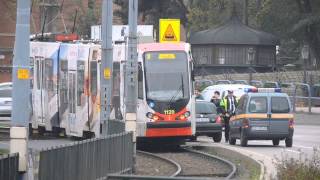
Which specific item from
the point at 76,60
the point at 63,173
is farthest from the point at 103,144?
the point at 76,60

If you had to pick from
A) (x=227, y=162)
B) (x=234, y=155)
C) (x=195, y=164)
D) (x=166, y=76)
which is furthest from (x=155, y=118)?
(x=227, y=162)

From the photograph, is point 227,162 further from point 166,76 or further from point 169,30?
point 169,30

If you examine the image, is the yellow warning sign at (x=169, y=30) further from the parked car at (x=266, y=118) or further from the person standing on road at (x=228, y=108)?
the person standing on road at (x=228, y=108)

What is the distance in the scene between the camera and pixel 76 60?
99.2 ft

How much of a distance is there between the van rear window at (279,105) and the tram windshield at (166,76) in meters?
3.41

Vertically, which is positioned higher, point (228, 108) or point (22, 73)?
point (22, 73)

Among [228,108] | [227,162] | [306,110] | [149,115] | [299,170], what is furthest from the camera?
[306,110]

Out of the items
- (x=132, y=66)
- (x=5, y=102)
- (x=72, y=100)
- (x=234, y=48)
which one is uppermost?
(x=234, y=48)

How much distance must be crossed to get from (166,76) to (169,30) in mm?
3047

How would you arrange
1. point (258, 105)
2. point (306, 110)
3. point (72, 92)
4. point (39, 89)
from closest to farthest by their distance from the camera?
point (258, 105) → point (72, 92) → point (39, 89) → point (306, 110)

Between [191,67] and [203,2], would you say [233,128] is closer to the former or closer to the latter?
[191,67]

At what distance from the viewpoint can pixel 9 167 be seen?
38.2 ft

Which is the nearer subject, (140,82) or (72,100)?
(140,82)

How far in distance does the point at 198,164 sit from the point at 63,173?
11.2 metres
